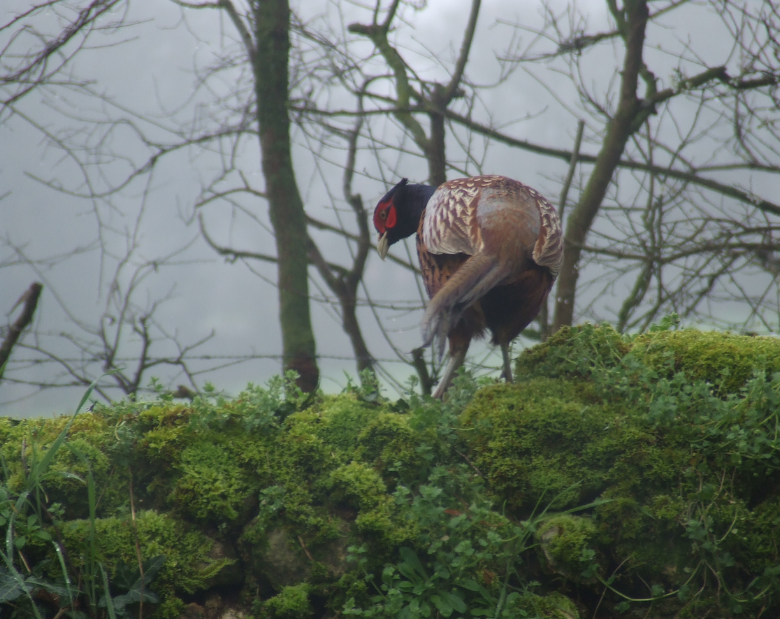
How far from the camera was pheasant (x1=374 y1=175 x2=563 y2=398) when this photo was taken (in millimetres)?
3150

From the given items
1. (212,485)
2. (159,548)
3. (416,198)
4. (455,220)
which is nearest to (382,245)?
(416,198)

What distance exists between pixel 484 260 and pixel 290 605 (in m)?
1.90

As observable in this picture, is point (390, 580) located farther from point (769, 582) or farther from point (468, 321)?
point (468, 321)

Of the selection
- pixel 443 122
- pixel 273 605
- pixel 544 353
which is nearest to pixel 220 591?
pixel 273 605

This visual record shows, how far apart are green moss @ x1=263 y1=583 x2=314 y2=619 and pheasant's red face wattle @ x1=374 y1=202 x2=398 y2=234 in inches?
118

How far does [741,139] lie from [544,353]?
3340 millimetres

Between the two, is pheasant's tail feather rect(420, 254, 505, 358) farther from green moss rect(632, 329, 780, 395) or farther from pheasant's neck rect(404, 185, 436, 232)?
pheasant's neck rect(404, 185, 436, 232)

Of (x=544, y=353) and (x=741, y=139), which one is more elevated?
(x=741, y=139)

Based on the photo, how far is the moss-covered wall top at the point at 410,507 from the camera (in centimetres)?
212

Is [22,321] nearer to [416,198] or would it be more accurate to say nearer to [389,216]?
[389,216]

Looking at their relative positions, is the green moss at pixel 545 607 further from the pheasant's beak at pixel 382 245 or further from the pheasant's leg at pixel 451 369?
the pheasant's beak at pixel 382 245

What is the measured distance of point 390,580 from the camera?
2076 mm

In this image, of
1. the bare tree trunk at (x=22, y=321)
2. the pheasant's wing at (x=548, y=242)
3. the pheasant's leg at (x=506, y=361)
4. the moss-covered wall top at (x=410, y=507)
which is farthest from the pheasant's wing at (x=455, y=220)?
the bare tree trunk at (x=22, y=321)

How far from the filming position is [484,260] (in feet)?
10.6
